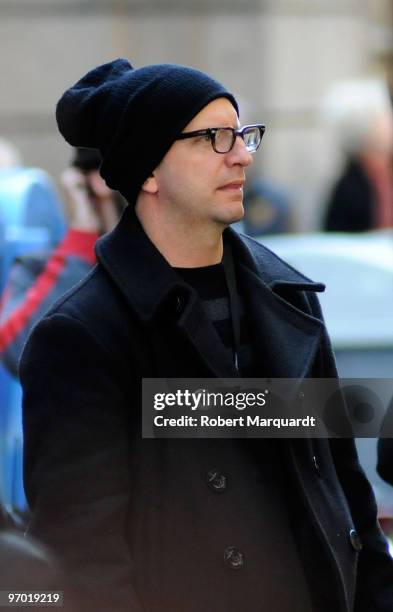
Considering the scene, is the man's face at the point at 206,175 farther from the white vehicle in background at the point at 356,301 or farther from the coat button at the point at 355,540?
the white vehicle in background at the point at 356,301

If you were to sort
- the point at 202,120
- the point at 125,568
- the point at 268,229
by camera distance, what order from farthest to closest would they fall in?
the point at 268,229
the point at 202,120
the point at 125,568

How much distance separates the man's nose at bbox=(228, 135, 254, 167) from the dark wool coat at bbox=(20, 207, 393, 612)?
240 millimetres

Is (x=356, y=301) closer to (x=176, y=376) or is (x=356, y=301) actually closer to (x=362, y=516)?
(x=362, y=516)

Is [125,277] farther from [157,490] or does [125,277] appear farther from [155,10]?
[155,10]

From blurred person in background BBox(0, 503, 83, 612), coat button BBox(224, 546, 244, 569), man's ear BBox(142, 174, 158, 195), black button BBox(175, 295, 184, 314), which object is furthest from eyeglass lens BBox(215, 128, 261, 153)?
blurred person in background BBox(0, 503, 83, 612)

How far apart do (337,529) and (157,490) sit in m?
0.38

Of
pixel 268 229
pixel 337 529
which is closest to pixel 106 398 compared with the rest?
pixel 337 529

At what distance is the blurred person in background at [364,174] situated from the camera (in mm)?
8523

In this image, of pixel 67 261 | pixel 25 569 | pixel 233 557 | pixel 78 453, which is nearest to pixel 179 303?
pixel 78 453

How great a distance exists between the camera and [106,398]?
2.89 m

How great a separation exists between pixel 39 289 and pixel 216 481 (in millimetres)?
2120

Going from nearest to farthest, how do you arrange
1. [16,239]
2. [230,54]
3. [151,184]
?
[151,184], [16,239], [230,54]

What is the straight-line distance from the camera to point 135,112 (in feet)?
9.90

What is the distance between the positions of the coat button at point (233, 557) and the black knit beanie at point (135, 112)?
2.46 ft
